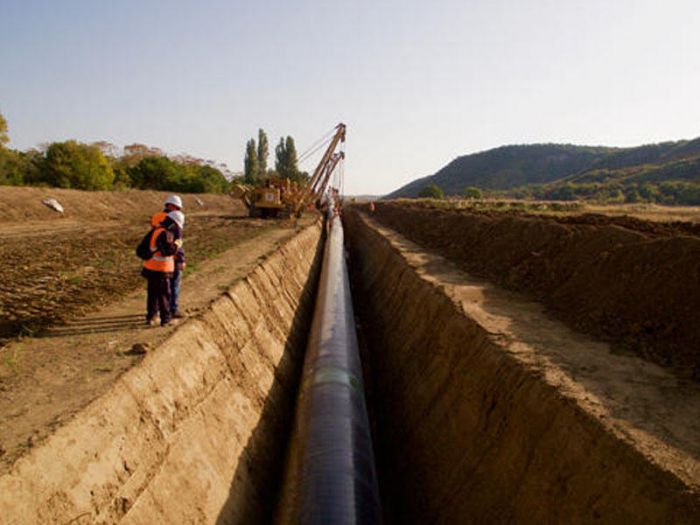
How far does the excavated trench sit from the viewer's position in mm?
4156

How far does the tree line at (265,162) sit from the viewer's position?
90.2m

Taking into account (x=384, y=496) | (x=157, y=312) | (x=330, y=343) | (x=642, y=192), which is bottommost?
(x=384, y=496)

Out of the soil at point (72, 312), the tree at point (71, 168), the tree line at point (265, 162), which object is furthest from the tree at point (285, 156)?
the soil at point (72, 312)

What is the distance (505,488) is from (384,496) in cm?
270

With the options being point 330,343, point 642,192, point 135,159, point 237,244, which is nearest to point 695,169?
point 642,192

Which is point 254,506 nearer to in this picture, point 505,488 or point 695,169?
point 505,488

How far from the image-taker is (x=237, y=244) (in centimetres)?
1980

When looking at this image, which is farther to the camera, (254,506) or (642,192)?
(642,192)

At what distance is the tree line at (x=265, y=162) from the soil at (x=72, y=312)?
69.9m

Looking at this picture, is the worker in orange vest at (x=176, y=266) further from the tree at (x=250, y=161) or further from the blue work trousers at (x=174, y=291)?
the tree at (x=250, y=161)

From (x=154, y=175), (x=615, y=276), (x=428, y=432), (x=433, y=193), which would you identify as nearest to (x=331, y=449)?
(x=428, y=432)

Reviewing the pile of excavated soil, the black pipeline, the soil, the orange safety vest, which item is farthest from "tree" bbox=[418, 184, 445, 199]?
the orange safety vest

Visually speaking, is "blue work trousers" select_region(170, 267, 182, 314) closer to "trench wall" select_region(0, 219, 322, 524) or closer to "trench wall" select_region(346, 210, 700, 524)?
"trench wall" select_region(0, 219, 322, 524)

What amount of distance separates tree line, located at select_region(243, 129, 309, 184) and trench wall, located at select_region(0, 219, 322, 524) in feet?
268
